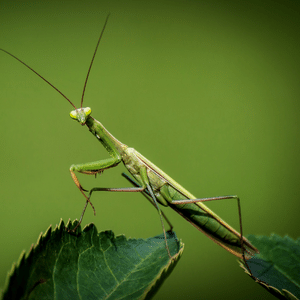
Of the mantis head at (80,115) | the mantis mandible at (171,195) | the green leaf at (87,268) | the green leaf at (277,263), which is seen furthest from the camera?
the mantis mandible at (171,195)

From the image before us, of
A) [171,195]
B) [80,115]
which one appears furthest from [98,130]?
[171,195]

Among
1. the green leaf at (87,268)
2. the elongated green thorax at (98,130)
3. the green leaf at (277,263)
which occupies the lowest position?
the green leaf at (277,263)

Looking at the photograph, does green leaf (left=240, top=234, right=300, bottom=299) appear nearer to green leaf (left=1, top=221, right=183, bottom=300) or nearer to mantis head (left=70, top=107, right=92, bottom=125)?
green leaf (left=1, top=221, right=183, bottom=300)

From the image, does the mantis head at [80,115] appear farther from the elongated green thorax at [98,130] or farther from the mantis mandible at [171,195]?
the mantis mandible at [171,195]

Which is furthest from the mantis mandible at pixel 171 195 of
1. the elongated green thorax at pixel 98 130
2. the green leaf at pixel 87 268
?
the green leaf at pixel 87 268

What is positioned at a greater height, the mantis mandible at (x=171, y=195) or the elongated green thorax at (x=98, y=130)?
the elongated green thorax at (x=98, y=130)

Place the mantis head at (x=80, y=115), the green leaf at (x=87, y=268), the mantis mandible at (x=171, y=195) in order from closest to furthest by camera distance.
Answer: the green leaf at (x=87, y=268) → the mantis head at (x=80, y=115) → the mantis mandible at (x=171, y=195)

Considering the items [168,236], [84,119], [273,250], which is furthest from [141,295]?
[84,119]
